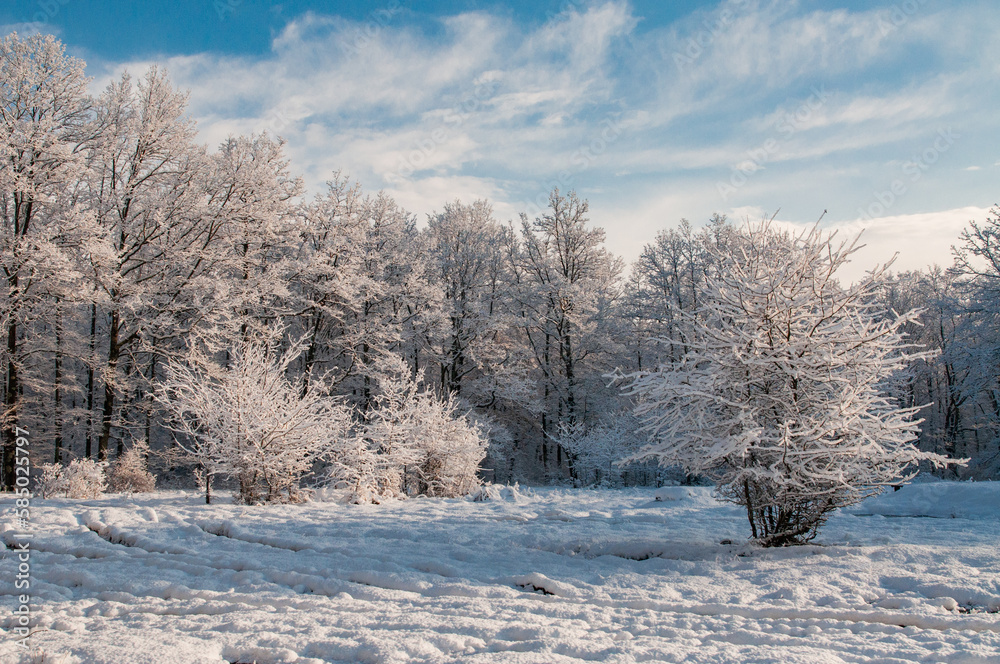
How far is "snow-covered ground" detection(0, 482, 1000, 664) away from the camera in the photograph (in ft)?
11.3

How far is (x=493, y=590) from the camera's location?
4797 mm

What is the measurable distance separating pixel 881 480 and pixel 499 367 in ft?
58.2

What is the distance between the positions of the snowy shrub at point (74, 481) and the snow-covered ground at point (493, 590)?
1.89 metres

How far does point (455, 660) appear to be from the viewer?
3.24m

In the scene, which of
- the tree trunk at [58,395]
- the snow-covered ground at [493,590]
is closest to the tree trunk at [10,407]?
the tree trunk at [58,395]

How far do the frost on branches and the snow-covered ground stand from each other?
76 centimetres

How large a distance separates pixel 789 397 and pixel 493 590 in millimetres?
3607

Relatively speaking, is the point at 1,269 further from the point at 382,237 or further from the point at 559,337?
the point at 559,337

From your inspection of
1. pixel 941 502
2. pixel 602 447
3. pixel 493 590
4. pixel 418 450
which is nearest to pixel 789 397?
pixel 493 590

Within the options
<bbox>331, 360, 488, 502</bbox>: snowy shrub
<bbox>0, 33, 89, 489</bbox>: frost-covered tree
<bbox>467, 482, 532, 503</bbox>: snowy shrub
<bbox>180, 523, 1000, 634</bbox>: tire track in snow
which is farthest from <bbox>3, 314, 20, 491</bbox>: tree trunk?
<bbox>180, 523, 1000, 634</bbox>: tire track in snow

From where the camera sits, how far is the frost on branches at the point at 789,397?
17.8ft

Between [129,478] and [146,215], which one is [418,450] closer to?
[129,478]

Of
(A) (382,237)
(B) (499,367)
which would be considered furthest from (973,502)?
(A) (382,237)

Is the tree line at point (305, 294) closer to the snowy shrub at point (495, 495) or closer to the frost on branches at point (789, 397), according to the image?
the frost on branches at point (789, 397)
